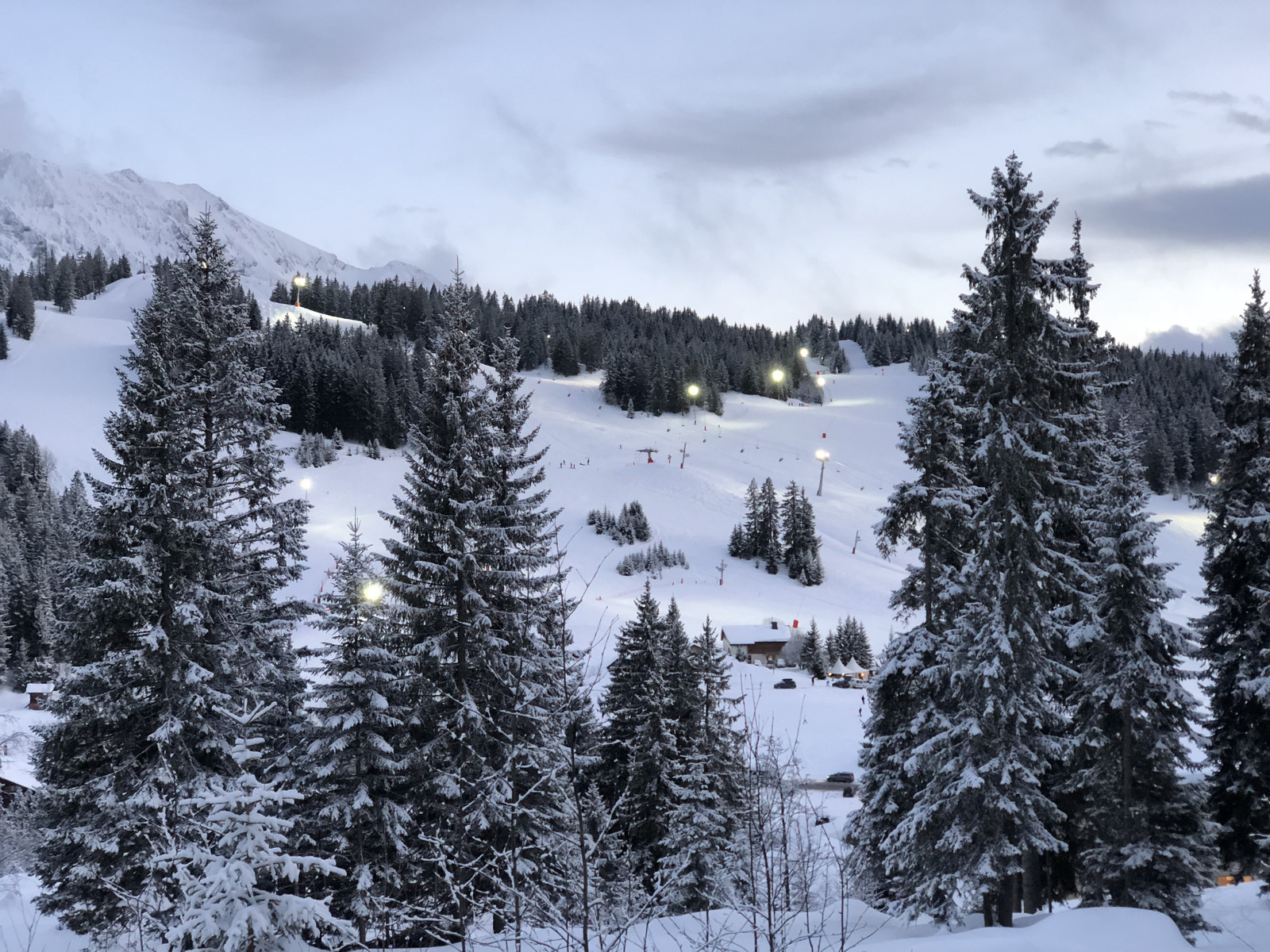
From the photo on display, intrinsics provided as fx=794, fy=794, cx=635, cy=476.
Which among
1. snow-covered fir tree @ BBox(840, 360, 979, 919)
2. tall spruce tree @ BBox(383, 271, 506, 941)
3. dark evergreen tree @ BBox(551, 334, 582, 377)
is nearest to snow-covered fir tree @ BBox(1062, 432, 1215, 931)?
snow-covered fir tree @ BBox(840, 360, 979, 919)

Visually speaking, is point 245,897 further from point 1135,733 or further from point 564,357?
point 564,357

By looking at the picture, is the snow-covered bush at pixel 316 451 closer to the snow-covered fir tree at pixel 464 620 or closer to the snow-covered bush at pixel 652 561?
the snow-covered bush at pixel 652 561

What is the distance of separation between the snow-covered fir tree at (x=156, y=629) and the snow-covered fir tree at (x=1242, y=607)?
21.2 meters

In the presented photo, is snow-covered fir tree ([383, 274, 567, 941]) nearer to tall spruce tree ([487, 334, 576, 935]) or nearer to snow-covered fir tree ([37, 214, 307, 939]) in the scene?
tall spruce tree ([487, 334, 576, 935])

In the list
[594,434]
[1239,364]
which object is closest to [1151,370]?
[594,434]

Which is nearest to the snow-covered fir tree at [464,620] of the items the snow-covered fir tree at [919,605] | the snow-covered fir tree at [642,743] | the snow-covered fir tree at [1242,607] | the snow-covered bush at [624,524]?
the snow-covered fir tree at [642,743]

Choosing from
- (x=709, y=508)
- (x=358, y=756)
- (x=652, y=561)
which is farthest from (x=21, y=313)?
(x=358, y=756)

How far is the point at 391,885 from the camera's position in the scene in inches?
649

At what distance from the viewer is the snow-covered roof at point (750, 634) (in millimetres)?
59812

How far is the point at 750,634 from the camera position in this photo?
197 ft

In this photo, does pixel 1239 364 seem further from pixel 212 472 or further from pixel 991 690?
pixel 212 472

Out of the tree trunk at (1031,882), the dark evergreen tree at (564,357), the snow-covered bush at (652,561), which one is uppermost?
the dark evergreen tree at (564,357)

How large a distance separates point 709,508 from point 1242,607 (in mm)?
69318

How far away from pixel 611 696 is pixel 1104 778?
49.4ft
